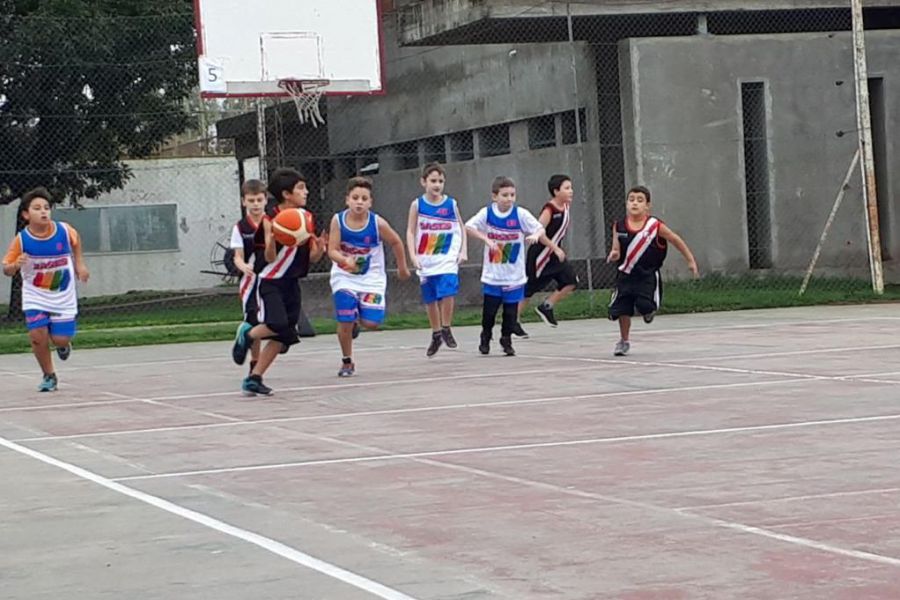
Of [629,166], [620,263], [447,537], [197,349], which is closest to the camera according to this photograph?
[447,537]

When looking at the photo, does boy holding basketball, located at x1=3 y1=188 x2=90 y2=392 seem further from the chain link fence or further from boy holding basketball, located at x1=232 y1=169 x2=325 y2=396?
the chain link fence

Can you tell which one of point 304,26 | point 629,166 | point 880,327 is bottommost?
point 880,327

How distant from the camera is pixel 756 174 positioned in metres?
27.1

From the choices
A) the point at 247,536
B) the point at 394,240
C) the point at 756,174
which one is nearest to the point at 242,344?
the point at 394,240

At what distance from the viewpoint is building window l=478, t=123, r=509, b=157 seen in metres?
31.9

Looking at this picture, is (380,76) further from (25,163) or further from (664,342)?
(664,342)

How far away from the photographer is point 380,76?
28.4 m

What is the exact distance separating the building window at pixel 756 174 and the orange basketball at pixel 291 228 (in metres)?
14.1

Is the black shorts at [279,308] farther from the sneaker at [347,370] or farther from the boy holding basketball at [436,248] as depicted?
the boy holding basketball at [436,248]

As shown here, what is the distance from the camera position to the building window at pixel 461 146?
108 ft

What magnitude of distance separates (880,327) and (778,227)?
8.65 m

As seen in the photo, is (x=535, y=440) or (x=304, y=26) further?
(x=304, y=26)

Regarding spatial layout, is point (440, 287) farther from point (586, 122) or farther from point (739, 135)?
point (586, 122)

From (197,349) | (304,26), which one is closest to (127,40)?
(304,26)
